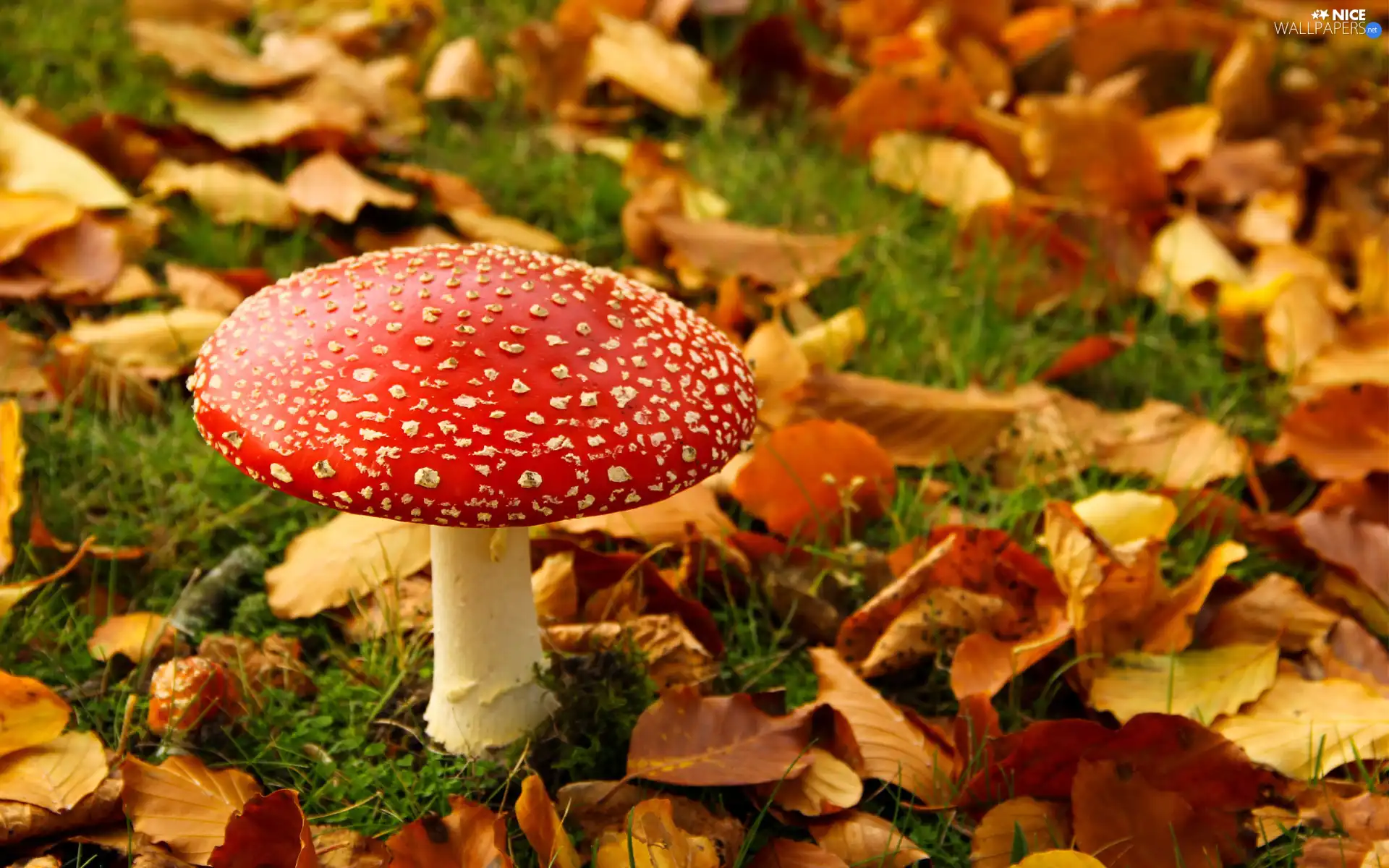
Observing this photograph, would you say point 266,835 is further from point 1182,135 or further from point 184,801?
point 1182,135

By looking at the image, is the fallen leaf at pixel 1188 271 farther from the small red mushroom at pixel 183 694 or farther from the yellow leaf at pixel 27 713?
the yellow leaf at pixel 27 713

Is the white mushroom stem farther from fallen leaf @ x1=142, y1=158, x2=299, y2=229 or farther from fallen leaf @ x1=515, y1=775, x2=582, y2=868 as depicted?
fallen leaf @ x1=142, y1=158, x2=299, y2=229

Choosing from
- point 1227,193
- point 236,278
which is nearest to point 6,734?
point 236,278

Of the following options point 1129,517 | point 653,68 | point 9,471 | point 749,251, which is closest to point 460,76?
point 653,68

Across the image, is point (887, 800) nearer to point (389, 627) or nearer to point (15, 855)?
point (389, 627)

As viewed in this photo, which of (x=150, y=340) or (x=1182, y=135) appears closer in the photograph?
(x=150, y=340)

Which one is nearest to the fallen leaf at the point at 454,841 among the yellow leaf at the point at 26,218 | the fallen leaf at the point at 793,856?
the fallen leaf at the point at 793,856

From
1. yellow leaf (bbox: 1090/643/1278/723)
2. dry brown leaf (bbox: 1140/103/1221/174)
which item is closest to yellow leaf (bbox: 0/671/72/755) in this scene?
yellow leaf (bbox: 1090/643/1278/723)
